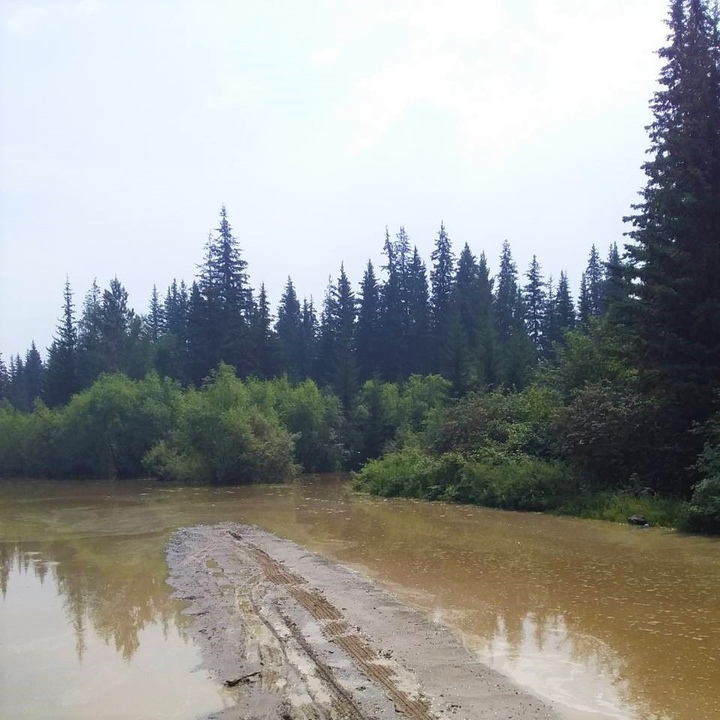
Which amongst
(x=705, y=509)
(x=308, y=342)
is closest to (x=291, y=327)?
(x=308, y=342)

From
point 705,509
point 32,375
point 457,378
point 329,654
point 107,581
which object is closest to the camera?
point 329,654

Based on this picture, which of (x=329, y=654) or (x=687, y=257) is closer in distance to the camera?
(x=329, y=654)

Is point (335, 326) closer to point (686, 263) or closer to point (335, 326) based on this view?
point (335, 326)

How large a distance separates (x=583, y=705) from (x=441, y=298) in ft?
239

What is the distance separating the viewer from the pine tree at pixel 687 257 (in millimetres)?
18953

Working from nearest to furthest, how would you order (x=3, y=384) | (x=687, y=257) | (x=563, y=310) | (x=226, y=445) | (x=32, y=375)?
(x=687, y=257) < (x=226, y=445) < (x=563, y=310) < (x=3, y=384) < (x=32, y=375)

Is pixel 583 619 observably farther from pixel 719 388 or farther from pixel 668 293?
pixel 668 293

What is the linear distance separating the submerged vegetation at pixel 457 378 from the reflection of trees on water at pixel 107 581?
36.7ft

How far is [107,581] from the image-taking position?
12.9m

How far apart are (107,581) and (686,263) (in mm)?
15857

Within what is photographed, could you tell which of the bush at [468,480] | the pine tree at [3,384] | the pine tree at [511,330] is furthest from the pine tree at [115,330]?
the bush at [468,480]

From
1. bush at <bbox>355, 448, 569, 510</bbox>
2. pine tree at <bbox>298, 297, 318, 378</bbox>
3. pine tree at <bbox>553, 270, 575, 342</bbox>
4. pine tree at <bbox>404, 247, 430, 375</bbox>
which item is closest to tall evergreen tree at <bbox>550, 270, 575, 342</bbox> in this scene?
pine tree at <bbox>553, 270, 575, 342</bbox>

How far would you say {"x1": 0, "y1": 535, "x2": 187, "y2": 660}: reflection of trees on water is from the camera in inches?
391

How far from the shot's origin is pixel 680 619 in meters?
9.07
